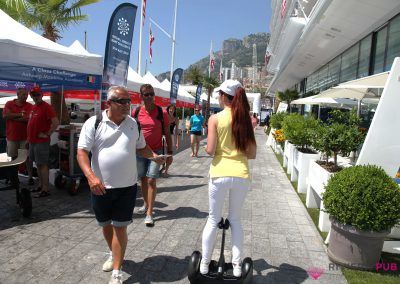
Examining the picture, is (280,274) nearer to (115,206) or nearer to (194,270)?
(194,270)

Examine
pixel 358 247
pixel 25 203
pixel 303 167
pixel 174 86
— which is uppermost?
pixel 174 86

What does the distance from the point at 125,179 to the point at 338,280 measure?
2.42 metres

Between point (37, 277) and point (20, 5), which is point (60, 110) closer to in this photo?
point (20, 5)

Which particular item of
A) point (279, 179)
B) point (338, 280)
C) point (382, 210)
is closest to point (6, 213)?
point (338, 280)

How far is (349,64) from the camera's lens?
15.8 m

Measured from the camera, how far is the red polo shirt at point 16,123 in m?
7.27

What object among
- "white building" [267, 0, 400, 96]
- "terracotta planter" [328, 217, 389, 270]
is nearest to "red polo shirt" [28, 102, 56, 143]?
"terracotta planter" [328, 217, 389, 270]

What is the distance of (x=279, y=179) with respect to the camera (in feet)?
31.7

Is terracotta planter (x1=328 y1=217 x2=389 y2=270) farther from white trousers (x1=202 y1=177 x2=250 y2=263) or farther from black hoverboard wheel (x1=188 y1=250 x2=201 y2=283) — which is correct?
black hoverboard wheel (x1=188 y1=250 x2=201 y2=283)

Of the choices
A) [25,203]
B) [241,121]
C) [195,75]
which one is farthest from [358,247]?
[195,75]

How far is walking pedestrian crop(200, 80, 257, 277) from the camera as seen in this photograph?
3.27 meters

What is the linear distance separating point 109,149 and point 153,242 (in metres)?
1.79

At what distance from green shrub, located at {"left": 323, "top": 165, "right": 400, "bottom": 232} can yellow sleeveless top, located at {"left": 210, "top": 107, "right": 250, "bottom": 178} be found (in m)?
1.39

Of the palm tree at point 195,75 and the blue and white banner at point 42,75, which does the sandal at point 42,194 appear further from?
the palm tree at point 195,75
